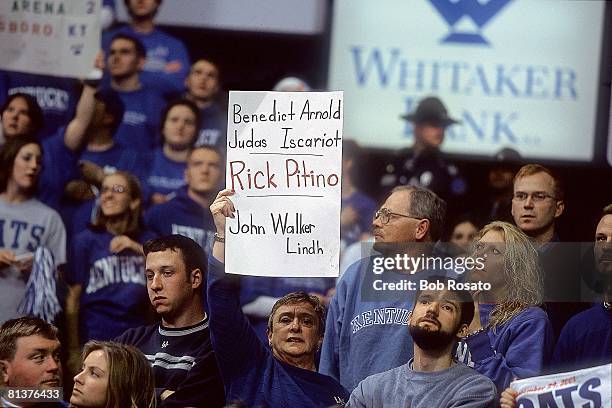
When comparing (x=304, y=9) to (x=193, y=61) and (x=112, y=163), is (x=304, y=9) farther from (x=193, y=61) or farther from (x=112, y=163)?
(x=112, y=163)

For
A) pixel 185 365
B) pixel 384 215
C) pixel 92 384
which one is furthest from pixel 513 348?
pixel 92 384

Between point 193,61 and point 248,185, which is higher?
point 193,61

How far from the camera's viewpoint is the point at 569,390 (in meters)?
5.67

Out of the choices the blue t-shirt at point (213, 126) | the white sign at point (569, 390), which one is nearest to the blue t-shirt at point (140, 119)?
the blue t-shirt at point (213, 126)

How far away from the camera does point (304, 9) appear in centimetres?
648

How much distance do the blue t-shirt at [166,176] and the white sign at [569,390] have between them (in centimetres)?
200

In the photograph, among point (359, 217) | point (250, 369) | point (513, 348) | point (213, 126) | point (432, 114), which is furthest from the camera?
point (213, 126)

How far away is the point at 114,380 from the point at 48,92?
1.63m

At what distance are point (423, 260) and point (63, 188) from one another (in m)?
1.90

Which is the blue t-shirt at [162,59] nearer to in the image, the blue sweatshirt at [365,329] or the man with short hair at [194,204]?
the man with short hair at [194,204]

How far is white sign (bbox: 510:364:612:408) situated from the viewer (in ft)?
18.5

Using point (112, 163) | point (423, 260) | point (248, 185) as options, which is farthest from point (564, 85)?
point (112, 163)

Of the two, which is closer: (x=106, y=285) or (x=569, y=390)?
(x=569, y=390)

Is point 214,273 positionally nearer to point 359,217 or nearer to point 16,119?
point 359,217
